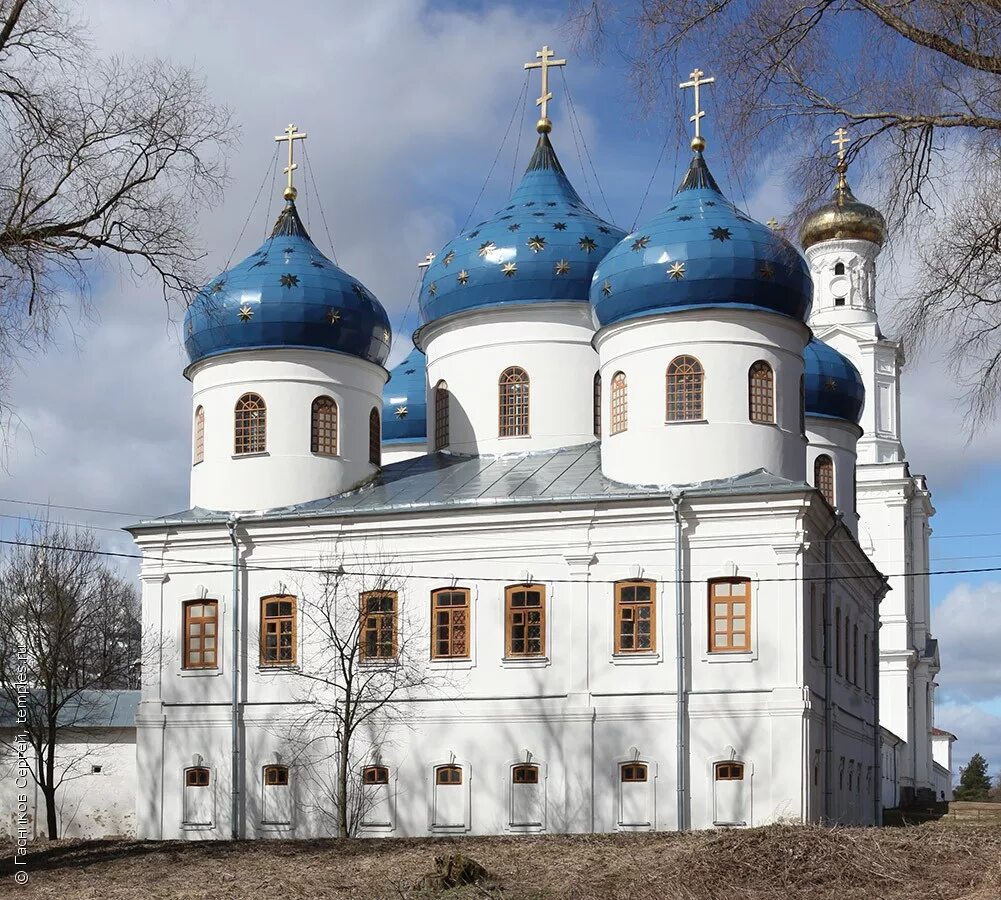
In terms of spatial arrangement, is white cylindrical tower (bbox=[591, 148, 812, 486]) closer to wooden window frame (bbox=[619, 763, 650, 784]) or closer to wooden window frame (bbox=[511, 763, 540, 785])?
wooden window frame (bbox=[619, 763, 650, 784])

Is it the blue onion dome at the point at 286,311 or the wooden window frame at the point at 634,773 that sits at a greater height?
the blue onion dome at the point at 286,311

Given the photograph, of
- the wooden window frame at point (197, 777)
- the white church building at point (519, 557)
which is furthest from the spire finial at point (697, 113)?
the wooden window frame at point (197, 777)

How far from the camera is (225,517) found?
93.8 ft

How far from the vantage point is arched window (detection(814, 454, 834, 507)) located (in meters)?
34.6

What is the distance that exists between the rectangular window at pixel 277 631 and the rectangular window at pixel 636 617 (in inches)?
222

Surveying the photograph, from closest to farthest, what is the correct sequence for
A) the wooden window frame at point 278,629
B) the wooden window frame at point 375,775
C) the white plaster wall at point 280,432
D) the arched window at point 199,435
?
the wooden window frame at point 375,775, the wooden window frame at point 278,629, the white plaster wall at point 280,432, the arched window at point 199,435

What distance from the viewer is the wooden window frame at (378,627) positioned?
88.8 ft

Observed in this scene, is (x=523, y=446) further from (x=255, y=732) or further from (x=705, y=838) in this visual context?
(x=705, y=838)

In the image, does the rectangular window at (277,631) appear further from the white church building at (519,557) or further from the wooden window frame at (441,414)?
the wooden window frame at (441,414)

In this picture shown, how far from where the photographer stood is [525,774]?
26.0m

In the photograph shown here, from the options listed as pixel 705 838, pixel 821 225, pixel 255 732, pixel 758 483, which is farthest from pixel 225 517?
pixel 821 225

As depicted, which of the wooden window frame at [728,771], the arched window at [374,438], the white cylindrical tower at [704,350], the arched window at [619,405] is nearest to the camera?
the wooden window frame at [728,771]

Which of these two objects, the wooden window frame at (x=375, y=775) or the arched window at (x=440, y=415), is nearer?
the wooden window frame at (x=375, y=775)

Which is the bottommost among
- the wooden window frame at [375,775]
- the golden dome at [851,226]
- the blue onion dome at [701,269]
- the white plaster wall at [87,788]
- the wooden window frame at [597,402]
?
Answer: the white plaster wall at [87,788]
